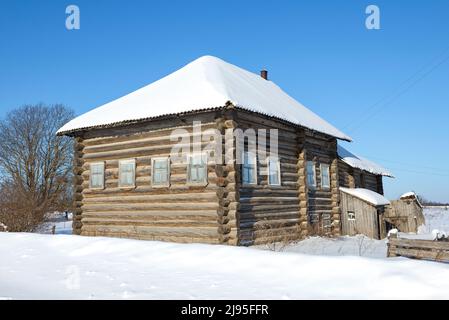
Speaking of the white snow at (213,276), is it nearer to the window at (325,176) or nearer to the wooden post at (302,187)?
the wooden post at (302,187)

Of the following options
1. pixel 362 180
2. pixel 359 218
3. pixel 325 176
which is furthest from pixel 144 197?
pixel 362 180

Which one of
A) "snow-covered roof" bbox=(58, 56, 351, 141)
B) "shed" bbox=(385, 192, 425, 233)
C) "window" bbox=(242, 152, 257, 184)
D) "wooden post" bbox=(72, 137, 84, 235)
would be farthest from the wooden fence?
"shed" bbox=(385, 192, 425, 233)

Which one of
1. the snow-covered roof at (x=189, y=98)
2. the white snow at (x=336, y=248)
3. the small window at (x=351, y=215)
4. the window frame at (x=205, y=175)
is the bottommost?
the white snow at (x=336, y=248)

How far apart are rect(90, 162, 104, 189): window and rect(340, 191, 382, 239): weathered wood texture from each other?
10.6 m

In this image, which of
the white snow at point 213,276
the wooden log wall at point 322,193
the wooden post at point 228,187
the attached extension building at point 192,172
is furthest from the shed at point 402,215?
the white snow at point 213,276

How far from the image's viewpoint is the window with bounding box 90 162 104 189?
48.9 feet

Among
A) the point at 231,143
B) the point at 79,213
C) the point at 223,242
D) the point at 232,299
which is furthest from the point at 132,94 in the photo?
the point at 232,299

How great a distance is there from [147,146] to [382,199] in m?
11.7

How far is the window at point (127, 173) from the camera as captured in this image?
556 inches

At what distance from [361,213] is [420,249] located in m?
10.3

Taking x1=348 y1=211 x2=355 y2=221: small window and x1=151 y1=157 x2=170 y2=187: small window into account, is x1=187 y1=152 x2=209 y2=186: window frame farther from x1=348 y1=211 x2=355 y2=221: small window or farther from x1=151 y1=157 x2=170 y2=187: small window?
x1=348 y1=211 x2=355 y2=221: small window

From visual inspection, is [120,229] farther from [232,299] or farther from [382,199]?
[382,199]

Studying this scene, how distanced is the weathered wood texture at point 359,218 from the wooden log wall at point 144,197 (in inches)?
342
